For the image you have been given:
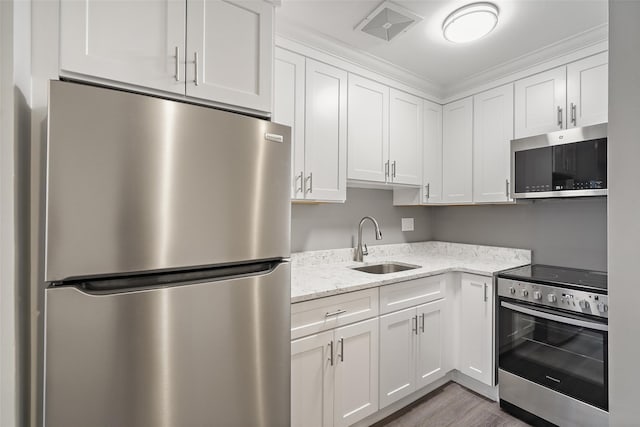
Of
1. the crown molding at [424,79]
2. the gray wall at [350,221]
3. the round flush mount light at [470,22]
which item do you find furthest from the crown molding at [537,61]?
the gray wall at [350,221]

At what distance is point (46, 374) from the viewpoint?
2.65ft

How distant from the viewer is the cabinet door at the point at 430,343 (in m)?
1.99

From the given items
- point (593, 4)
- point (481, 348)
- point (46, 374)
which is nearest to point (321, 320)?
point (46, 374)

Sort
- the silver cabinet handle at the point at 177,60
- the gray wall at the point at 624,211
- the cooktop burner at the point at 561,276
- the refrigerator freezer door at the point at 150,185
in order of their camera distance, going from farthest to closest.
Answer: the cooktop burner at the point at 561,276 → the silver cabinet handle at the point at 177,60 → the refrigerator freezer door at the point at 150,185 → the gray wall at the point at 624,211

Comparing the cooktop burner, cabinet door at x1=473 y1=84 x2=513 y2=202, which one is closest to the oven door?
the cooktop burner

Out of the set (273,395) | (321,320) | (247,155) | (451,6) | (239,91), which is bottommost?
(273,395)

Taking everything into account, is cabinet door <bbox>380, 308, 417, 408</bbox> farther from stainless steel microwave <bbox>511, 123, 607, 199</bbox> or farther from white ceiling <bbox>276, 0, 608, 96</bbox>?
white ceiling <bbox>276, 0, 608, 96</bbox>

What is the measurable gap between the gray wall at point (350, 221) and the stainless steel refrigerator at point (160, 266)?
38.7 inches

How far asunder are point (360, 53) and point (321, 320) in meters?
1.81

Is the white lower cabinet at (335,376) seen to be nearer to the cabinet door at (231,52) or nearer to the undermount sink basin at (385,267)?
the undermount sink basin at (385,267)

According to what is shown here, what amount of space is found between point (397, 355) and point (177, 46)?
200cm

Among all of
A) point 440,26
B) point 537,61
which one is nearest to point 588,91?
point 537,61

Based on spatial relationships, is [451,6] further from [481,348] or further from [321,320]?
[481,348]

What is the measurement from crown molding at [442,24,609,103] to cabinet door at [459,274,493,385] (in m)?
1.55
